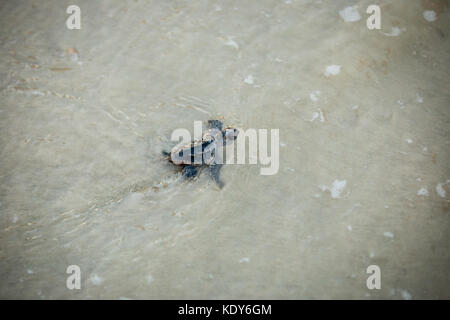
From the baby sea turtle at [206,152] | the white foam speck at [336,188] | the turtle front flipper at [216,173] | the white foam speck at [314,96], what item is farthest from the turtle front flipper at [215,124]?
the white foam speck at [336,188]

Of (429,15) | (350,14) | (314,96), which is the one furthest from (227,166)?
(429,15)

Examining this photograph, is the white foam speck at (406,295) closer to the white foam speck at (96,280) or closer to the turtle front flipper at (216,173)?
the turtle front flipper at (216,173)

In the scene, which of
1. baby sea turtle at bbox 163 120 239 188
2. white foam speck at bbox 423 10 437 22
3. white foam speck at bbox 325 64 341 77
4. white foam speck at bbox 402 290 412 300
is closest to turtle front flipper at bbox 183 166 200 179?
baby sea turtle at bbox 163 120 239 188

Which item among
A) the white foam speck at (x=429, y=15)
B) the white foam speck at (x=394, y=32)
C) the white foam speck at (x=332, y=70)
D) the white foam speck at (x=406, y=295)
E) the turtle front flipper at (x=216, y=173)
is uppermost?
the white foam speck at (x=429, y=15)

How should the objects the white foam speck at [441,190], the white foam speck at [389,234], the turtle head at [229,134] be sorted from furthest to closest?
the turtle head at [229,134]
the white foam speck at [441,190]
the white foam speck at [389,234]

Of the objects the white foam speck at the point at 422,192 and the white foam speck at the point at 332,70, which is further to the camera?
the white foam speck at the point at 332,70

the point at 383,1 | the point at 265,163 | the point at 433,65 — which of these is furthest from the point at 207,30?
the point at 433,65

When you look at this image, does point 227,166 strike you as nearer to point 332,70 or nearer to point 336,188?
point 336,188
